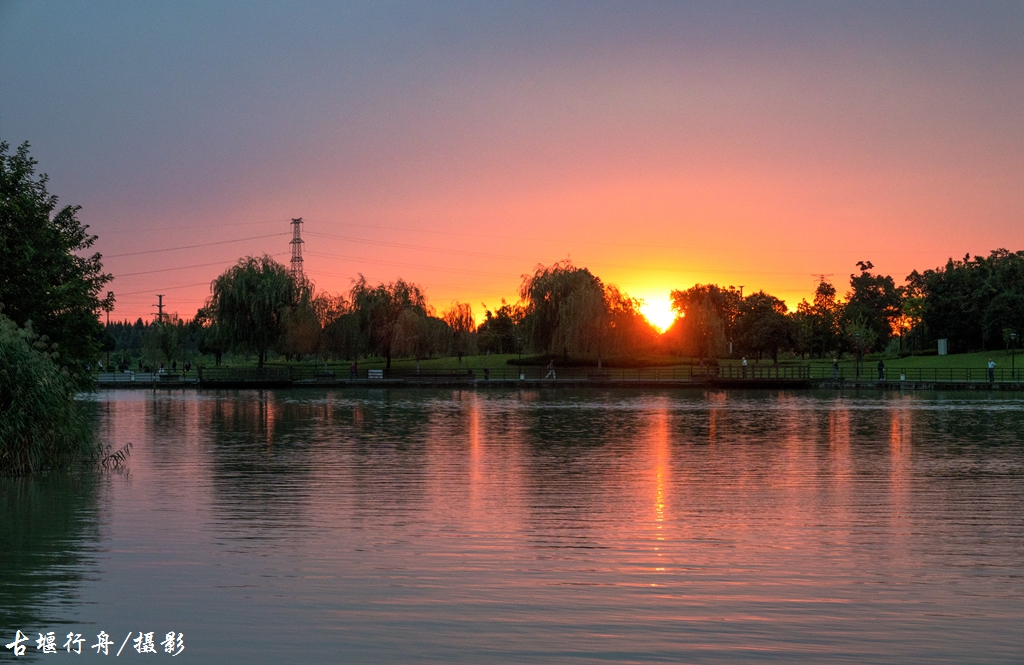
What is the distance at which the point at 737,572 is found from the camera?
10.5m

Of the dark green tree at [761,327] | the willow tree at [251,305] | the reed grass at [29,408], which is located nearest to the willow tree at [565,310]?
the willow tree at [251,305]

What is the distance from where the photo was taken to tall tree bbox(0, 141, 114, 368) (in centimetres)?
2364

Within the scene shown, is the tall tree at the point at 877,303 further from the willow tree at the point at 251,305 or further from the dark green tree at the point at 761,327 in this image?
the willow tree at the point at 251,305

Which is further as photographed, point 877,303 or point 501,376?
point 877,303

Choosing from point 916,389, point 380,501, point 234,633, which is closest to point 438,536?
point 380,501

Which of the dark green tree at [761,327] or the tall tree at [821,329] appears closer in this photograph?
the dark green tree at [761,327]

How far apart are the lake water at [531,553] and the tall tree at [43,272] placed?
3.54 m

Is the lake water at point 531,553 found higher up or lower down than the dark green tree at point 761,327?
lower down

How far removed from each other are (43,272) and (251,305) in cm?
5229

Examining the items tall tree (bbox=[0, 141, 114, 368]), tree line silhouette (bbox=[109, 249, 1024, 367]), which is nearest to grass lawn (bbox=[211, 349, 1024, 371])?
tree line silhouette (bbox=[109, 249, 1024, 367])

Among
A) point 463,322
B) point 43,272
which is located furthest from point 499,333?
point 43,272

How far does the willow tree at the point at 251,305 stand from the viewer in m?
75.8

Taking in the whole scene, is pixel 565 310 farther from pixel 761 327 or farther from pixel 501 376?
pixel 761 327

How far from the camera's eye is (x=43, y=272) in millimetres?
24047
